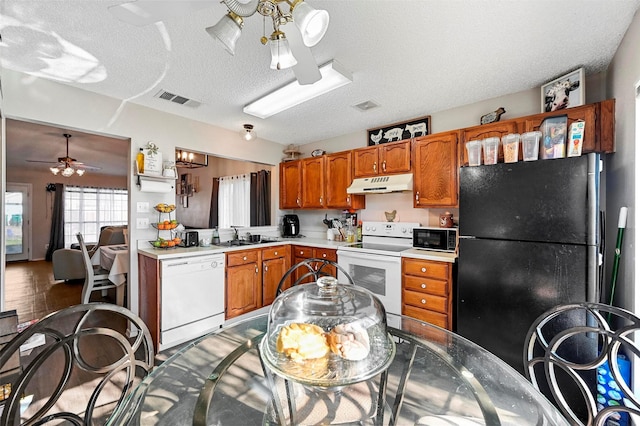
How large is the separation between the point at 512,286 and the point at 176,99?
11.1 ft

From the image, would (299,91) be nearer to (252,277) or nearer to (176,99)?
(176,99)

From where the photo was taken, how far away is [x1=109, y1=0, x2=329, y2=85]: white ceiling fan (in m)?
0.94

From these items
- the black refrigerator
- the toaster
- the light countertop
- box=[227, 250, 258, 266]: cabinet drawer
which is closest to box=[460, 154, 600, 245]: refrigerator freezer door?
the black refrigerator

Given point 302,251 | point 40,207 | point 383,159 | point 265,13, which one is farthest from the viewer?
point 40,207

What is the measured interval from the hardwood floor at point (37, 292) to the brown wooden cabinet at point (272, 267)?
2.80m

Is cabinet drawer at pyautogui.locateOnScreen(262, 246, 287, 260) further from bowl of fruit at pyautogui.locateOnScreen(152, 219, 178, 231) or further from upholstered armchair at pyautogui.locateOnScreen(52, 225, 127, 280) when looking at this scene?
upholstered armchair at pyautogui.locateOnScreen(52, 225, 127, 280)

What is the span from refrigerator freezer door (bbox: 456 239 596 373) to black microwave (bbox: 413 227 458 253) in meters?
0.58

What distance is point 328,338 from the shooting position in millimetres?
980

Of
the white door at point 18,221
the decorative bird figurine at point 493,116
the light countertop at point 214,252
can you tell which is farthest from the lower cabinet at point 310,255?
the white door at point 18,221

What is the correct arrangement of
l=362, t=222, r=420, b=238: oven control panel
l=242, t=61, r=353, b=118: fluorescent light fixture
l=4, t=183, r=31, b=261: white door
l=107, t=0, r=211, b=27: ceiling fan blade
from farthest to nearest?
l=4, t=183, r=31, b=261: white door, l=362, t=222, r=420, b=238: oven control panel, l=242, t=61, r=353, b=118: fluorescent light fixture, l=107, t=0, r=211, b=27: ceiling fan blade

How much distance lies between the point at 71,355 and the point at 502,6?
2550 millimetres

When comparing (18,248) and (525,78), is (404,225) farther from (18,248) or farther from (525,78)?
(18,248)

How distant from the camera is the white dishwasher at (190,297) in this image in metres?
2.51

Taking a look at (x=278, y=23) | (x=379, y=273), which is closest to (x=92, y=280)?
(x=379, y=273)
